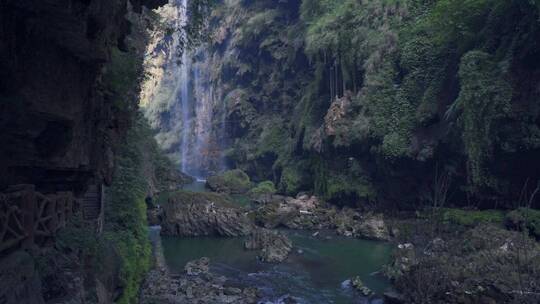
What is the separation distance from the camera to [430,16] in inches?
1304

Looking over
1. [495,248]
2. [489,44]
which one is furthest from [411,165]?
[495,248]

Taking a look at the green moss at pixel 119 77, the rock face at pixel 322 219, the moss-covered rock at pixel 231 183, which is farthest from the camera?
the moss-covered rock at pixel 231 183

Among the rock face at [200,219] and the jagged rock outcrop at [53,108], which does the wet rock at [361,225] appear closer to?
the rock face at [200,219]

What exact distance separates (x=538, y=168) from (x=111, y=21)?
23.5m

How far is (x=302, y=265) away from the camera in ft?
78.0

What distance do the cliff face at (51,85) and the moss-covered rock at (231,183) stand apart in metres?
37.8

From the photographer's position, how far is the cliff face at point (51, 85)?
7641mm

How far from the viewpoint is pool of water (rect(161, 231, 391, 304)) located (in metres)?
19.7

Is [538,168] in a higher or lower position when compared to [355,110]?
lower

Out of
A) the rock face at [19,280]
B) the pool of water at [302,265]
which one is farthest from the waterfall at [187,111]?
the rock face at [19,280]

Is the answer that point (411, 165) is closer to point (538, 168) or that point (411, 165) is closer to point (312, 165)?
point (538, 168)

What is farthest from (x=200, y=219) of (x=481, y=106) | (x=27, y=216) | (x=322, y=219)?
(x=27, y=216)

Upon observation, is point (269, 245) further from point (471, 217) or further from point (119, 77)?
point (119, 77)

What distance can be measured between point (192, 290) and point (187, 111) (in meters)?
63.2
